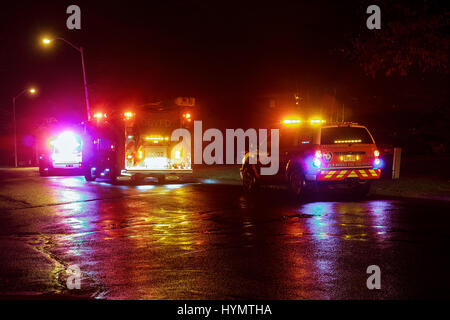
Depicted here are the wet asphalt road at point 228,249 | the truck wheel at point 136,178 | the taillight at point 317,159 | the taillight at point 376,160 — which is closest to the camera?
the wet asphalt road at point 228,249

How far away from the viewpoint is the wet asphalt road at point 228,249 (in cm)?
565

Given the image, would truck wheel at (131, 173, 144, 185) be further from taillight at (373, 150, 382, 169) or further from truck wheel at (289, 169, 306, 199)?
taillight at (373, 150, 382, 169)

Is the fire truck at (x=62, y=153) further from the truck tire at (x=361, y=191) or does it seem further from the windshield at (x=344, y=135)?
the windshield at (x=344, y=135)

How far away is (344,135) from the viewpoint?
13680 mm

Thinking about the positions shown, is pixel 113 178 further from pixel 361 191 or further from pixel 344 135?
pixel 344 135

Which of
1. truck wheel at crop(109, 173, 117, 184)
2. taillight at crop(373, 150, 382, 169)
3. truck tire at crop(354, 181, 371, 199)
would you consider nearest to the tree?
taillight at crop(373, 150, 382, 169)

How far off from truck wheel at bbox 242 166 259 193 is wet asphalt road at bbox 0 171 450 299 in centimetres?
198

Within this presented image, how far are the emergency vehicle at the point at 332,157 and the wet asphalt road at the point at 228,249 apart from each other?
2.02 ft

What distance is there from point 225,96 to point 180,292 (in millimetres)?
32612

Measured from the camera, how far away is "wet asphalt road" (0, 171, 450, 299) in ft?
18.5

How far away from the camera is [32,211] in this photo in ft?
41.1

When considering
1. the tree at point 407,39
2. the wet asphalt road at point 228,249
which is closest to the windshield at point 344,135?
the wet asphalt road at point 228,249

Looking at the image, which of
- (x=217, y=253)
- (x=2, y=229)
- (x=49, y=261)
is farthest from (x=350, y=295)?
(x=2, y=229)

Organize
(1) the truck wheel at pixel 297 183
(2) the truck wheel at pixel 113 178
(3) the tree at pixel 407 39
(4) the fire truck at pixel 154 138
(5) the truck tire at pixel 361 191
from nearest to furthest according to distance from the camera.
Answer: (1) the truck wheel at pixel 297 183 → (5) the truck tire at pixel 361 191 → (3) the tree at pixel 407 39 → (4) the fire truck at pixel 154 138 → (2) the truck wheel at pixel 113 178
